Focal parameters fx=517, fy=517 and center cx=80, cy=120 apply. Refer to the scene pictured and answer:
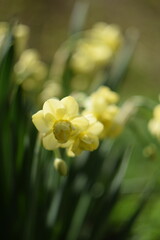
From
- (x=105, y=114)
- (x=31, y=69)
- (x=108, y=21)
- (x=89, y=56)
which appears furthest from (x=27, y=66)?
(x=108, y=21)

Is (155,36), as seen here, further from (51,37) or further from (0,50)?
(0,50)

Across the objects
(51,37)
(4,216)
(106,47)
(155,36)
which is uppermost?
(155,36)

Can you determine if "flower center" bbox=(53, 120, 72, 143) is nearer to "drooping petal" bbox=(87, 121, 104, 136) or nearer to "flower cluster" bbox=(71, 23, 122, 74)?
"drooping petal" bbox=(87, 121, 104, 136)

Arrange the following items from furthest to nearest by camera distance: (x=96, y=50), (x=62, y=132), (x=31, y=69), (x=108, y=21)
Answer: (x=108, y=21) < (x=96, y=50) < (x=31, y=69) < (x=62, y=132)

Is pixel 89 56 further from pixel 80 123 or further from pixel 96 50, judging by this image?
pixel 80 123

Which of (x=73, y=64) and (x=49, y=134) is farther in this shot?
(x=73, y=64)

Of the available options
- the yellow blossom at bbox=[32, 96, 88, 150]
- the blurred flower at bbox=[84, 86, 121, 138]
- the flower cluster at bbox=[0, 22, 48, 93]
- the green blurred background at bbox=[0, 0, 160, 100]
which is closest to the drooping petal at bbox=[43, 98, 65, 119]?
the yellow blossom at bbox=[32, 96, 88, 150]

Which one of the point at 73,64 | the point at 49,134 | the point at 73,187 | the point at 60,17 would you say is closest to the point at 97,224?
the point at 73,187

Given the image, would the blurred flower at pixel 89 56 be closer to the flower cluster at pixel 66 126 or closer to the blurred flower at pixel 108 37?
the blurred flower at pixel 108 37
